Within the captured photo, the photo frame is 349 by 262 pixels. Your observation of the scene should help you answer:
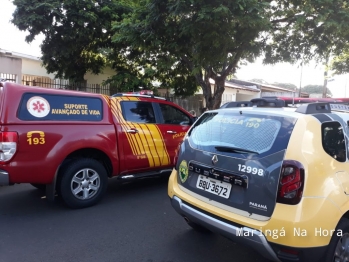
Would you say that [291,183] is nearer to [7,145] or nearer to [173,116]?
[7,145]

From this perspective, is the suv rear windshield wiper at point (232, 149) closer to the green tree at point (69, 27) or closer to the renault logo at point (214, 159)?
the renault logo at point (214, 159)

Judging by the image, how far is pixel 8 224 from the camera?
4.02 meters

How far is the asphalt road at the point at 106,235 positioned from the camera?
127 inches

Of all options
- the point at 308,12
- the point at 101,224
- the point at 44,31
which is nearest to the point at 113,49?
the point at 44,31

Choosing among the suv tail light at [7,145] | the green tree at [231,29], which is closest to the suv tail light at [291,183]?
the suv tail light at [7,145]

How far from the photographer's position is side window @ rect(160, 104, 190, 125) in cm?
587

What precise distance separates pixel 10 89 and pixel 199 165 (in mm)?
2763

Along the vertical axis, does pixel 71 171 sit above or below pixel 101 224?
above

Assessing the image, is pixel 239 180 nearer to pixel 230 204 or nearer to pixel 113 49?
pixel 230 204

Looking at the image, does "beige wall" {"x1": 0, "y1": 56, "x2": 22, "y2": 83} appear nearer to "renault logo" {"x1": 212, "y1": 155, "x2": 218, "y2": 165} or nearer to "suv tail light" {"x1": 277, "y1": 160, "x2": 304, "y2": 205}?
"renault logo" {"x1": 212, "y1": 155, "x2": 218, "y2": 165}

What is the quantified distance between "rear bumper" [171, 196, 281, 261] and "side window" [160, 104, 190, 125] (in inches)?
117

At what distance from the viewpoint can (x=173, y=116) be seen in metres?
6.04

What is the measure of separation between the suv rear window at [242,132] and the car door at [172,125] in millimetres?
2208

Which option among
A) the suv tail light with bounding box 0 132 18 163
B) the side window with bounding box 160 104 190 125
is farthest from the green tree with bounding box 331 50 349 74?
the suv tail light with bounding box 0 132 18 163
